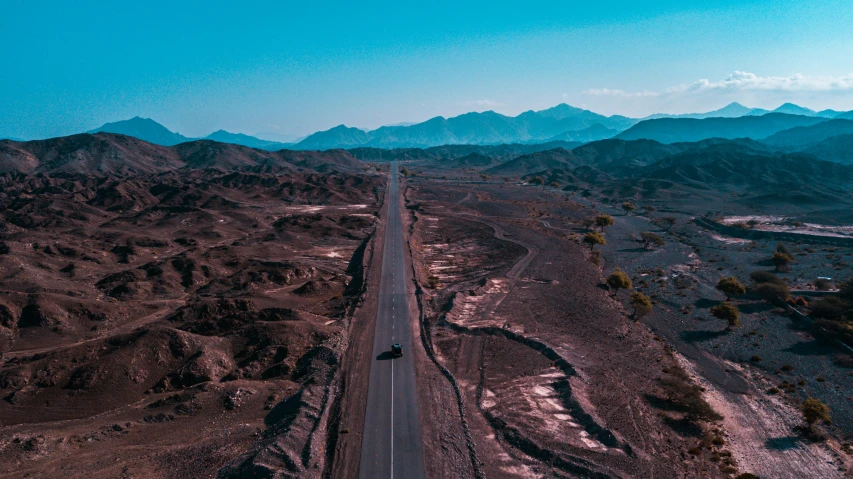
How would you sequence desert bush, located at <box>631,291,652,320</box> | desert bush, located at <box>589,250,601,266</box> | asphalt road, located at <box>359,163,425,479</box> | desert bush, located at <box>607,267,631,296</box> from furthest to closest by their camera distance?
desert bush, located at <box>589,250,601,266</box> < desert bush, located at <box>607,267,631,296</box> < desert bush, located at <box>631,291,652,320</box> < asphalt road, located at <box>359,163,425,479</box>

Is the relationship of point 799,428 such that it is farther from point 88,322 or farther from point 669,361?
point 88,322

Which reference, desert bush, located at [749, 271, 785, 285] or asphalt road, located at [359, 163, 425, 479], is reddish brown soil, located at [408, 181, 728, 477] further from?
desert bush, located at [749, 271, 785, 285]

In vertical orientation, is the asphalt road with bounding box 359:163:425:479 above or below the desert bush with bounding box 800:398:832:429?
above

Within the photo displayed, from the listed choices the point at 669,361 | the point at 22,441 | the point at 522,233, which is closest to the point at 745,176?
the point at 522,233

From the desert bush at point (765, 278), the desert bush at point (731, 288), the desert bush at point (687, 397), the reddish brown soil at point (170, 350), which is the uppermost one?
the reddish brown soil at point (170, 350)

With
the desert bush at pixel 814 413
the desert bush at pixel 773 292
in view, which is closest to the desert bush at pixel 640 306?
the desert bush at pixel 814 413

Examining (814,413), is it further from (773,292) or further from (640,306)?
(773,292)

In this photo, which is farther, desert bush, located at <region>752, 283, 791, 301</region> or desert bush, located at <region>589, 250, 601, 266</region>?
desert bush, located at <region>589, 250, 601, 266</region>

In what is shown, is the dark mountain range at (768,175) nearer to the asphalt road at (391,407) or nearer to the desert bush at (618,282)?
the desert bush at (618,282)

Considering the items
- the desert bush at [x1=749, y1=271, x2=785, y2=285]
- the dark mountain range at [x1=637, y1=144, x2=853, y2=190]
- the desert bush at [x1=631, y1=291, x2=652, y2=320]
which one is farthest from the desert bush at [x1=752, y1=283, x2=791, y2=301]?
the dark mountain range at [x1=637, y1=144, x2=853, y2=190]
